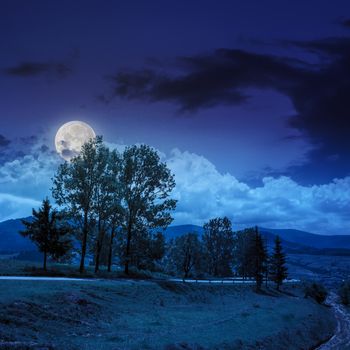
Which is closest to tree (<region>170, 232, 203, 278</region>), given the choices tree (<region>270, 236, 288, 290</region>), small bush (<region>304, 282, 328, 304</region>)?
tree (<region>270, 236, 288, 290</region>)

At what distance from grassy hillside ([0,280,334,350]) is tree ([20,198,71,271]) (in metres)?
10.2

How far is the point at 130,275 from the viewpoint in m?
55.4

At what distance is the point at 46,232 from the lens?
47.9 m

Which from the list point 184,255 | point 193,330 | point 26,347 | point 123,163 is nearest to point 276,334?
point 193,330

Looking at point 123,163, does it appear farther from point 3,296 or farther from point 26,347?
point 26,347

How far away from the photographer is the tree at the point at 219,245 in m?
111

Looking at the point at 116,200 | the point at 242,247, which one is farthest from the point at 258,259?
the point at 116,200

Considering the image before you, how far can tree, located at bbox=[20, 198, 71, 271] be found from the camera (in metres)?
47.7

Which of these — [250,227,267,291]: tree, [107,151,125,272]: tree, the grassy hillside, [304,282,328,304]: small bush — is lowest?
[304,282,328,304]: small bush

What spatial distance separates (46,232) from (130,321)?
72.5 ft

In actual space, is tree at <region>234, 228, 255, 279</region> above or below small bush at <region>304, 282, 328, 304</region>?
above

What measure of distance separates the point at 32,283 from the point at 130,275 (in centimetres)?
2302

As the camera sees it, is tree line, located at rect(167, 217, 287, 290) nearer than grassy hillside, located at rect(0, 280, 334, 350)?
No

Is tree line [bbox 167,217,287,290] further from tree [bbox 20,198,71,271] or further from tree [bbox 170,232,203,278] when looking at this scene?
tree [bbox 20,198,71,271]
